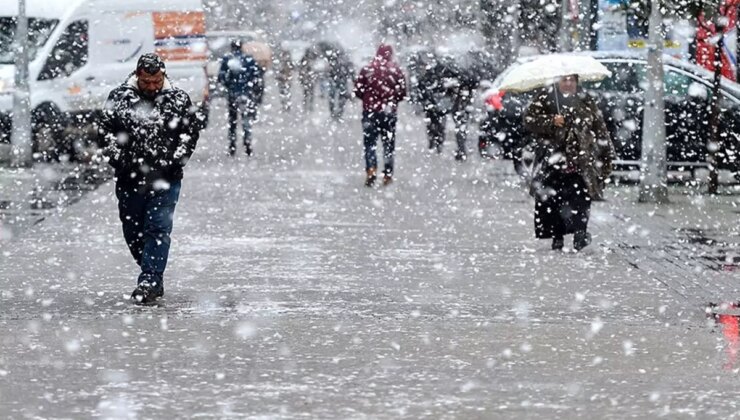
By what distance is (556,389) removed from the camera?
785 centimetres

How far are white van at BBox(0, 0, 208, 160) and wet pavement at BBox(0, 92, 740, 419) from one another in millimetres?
6490

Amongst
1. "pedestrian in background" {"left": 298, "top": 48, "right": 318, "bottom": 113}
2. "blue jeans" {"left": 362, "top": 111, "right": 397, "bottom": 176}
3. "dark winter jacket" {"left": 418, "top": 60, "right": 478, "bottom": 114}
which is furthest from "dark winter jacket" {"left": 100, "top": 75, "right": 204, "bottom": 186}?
"pedestrian in background" {"left": 298, "top": 48, "right": 318, "bottom": 113}

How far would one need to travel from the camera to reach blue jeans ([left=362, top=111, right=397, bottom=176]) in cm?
2059

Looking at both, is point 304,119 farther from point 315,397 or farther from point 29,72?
point 315,397

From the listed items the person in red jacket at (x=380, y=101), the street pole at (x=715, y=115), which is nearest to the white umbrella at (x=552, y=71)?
the street pole at (x=715, y=115)

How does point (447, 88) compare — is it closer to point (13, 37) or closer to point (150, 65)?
point (13, 37)

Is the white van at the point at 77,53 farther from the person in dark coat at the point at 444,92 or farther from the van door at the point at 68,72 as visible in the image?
the person in dark coat at the point at 444,92

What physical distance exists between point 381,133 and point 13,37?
6.85 meters

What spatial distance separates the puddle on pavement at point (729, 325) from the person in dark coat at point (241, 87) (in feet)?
50.1

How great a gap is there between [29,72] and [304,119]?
1350 cm

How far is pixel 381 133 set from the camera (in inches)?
821

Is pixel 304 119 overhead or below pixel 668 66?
below

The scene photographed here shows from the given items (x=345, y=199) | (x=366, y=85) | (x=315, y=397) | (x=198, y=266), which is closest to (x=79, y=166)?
(x=366, y=85)

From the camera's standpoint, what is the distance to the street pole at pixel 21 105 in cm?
2266
